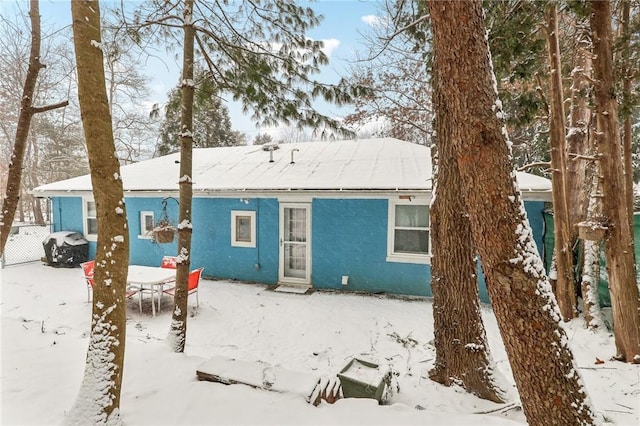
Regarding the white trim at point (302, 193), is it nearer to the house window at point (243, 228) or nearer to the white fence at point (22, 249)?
the house window at point (243, 228)

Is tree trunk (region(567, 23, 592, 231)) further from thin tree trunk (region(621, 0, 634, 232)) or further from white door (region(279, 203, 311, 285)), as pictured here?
white door (region(279, 203, 311, 285))

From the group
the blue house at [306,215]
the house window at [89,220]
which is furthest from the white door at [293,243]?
the house window at [89,220]

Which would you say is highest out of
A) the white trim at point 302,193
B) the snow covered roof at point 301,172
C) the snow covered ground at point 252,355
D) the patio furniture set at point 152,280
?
the snow covered roof at point 301,172

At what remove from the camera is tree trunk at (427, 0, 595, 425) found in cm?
197

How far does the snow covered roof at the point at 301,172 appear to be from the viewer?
7.46 meters

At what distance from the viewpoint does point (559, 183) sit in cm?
549

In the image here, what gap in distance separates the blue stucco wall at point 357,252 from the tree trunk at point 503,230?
5328 mm

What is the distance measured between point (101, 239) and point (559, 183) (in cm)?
634

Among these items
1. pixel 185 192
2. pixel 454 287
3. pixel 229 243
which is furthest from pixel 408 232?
pixel 185 192

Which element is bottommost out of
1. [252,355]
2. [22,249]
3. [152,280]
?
[252,355]

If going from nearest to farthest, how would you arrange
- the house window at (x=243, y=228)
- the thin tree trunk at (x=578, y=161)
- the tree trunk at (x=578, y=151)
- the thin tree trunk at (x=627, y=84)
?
the thin tree trunk at (x=627, y=84), the thin tree trunk at (x=578, y=161), the tree trunk at (x=578, y=151), the house window at (x=243, y=228)

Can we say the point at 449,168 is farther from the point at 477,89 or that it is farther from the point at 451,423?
the point at 451,423

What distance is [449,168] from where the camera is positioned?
363 centimetres

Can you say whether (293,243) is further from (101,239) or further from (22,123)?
(101,239)
